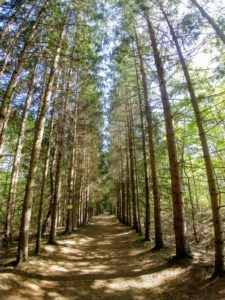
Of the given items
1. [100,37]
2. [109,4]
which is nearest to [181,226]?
[100,37]

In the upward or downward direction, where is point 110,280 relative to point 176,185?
downward

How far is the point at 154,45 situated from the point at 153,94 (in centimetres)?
412

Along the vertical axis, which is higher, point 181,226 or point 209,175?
point 209,175

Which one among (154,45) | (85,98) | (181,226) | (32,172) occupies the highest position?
(85,98)

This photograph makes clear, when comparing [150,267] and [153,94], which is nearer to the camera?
[150,267]

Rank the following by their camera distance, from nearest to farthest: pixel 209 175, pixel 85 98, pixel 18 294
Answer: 1. pixel 18 294
2. pixel 209 175
3. pixel 85 98

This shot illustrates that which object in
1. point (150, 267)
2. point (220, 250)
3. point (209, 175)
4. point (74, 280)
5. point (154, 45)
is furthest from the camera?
point (154, 45)

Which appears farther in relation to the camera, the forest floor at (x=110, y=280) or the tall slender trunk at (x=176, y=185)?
the tall slender trunk at (x=176, y=185)

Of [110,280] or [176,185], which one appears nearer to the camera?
[110,280]

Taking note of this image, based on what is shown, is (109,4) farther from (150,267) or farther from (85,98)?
(150,267)

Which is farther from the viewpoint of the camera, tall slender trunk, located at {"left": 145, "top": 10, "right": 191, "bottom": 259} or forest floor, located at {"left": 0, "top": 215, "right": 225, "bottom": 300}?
tall slender trunk, located at {"left": 145, "top": 10, "right": 191, "bottom": 259}

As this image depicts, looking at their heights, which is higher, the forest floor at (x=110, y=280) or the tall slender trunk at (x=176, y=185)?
the tall slender trunk at (x=176, y=185)

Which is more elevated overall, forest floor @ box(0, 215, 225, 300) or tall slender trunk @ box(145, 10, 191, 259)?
tall slender trunk @ box(145, 10, 191, 259)

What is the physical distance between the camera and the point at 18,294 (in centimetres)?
523
